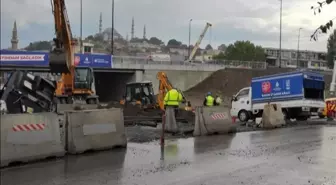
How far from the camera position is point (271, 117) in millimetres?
20781

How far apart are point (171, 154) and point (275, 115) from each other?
10726 millimetres

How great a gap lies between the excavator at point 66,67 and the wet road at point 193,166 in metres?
8.40

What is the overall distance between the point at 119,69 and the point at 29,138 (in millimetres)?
51591

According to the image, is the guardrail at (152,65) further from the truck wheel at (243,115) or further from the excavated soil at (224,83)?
the truck wheel at (243,115)

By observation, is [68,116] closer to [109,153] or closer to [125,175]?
[109,153]

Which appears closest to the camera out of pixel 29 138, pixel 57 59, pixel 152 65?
pixel 29 138

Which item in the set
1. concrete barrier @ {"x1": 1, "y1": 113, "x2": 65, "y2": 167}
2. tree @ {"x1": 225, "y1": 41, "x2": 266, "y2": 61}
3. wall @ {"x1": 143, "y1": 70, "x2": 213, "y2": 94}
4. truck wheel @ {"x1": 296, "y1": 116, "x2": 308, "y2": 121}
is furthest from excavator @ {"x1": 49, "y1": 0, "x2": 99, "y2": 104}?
tree @ {"x1": 225, "y1": 41, "x2": 266, "y2": 61}

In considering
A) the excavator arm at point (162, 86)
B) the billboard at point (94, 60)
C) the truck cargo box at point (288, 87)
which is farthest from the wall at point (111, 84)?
the truck cargo box at point (288, 87)

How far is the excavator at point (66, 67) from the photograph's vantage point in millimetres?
20469

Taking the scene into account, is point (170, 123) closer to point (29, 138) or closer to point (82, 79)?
point (29, 138)

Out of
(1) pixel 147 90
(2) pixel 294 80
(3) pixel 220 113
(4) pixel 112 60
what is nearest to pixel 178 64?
(4) pixel 112 60

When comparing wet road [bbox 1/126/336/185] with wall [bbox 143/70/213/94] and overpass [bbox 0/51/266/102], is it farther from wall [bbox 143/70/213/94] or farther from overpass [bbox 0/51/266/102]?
wall [bbox 143/70/213/94]

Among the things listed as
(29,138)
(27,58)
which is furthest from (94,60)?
(29,138)

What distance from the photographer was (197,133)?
16.3m
